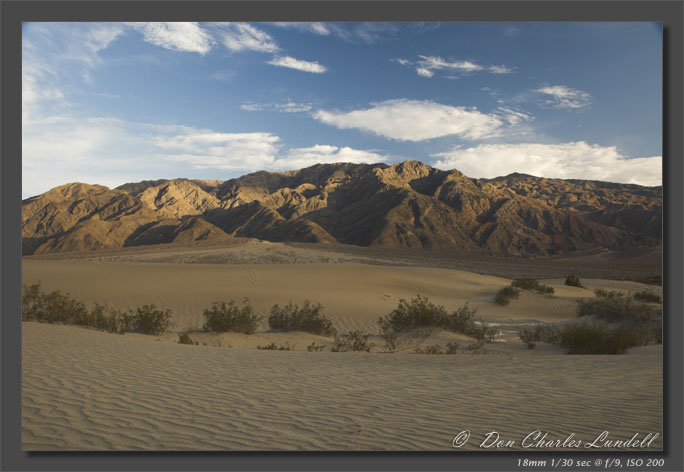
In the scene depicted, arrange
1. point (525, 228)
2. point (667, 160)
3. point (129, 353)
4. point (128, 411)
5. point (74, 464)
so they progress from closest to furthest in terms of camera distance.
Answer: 1. point (74, 464)
2. point (667, 160)
3. point (128, 411)
4. point (129, 353)
5. point (525, 228)

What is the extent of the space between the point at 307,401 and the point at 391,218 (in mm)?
90117

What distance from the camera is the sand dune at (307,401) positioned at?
3.29 metres

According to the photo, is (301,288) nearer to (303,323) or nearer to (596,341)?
(303,323)

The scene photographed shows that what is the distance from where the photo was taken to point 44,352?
6.45 m

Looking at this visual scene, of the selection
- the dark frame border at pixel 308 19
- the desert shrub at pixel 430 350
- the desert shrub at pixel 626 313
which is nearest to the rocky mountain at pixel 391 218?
the desert shrub at pixel 626 313

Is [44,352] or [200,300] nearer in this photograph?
[44,352]

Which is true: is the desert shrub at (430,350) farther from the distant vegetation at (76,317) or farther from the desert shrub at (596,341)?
the distant vegetation at (76,317)

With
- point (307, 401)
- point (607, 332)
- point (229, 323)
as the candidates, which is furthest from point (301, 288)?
point (307, 401)

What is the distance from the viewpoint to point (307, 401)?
4.42 m

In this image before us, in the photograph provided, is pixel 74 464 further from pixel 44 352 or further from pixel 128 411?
pixel 44 352

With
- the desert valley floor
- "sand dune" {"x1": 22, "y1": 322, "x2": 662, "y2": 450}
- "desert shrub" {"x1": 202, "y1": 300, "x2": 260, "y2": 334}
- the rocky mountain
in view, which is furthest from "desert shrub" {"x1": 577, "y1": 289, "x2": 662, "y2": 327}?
the rocky mountain

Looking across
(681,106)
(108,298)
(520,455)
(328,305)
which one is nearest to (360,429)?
(520,455)

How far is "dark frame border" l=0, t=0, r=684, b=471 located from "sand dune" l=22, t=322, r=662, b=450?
0.43 m

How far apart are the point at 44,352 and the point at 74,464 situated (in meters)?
4.88
